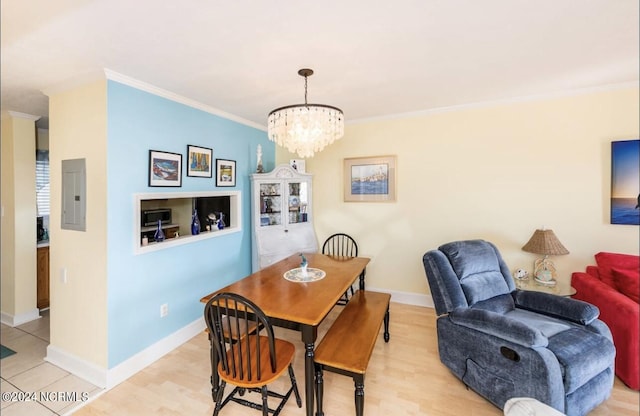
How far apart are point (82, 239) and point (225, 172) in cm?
141

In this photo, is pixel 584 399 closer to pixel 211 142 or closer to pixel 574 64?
pixel 574 64

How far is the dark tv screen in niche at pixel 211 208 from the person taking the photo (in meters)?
3.05

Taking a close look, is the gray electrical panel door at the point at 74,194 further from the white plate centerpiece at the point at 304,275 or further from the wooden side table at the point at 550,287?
the wooden side table at the point at 550,287

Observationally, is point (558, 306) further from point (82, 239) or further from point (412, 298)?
point (82, 239)

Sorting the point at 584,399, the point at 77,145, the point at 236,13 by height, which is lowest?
the point at 584,399

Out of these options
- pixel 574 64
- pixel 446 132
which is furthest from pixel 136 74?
pixel 574 64

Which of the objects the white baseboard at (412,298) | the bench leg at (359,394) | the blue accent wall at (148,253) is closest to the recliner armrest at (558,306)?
the white baseboard at (412,298)

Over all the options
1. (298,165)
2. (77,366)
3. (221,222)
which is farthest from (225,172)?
(77,366)

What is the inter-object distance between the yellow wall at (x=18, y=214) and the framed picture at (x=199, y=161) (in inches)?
77.2

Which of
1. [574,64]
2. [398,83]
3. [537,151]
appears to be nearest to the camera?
[574,64]

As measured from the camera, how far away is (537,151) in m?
2.76

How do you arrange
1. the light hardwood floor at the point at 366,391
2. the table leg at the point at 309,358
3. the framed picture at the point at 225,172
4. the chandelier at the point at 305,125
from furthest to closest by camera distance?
the framed picture at the point at 225,172, the chandelier at the point at 305,125, the light hardwood floor at the point at 366,391, the table leg at the point at 309,358

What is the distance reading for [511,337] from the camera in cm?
163

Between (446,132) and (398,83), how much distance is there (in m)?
1.09
